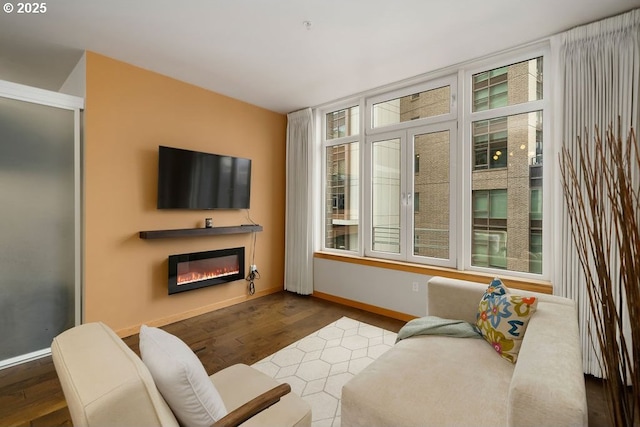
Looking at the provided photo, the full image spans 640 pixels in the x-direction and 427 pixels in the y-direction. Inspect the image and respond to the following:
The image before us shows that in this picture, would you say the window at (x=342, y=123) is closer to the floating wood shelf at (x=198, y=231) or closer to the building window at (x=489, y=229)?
the floating wood shelf at (x=198, y=231)

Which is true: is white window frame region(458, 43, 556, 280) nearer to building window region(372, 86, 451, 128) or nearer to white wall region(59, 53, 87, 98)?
building window region(372, 86, 451, 128)

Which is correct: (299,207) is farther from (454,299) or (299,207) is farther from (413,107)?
(454,299)

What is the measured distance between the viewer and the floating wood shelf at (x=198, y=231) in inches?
125

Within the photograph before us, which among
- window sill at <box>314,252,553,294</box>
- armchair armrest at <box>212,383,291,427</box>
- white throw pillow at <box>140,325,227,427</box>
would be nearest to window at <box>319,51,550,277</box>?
window sill at <box>314,252,553,294</box>

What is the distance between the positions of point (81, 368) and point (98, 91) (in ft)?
9.75

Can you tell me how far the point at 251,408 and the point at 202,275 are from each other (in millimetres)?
2857

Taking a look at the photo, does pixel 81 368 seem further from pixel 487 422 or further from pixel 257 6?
pixel 257 6

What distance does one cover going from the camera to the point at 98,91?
2.93 m

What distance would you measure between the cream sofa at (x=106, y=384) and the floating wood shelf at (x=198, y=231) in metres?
2.17

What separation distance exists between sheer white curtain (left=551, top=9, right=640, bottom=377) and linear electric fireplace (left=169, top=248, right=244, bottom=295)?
3.49 m

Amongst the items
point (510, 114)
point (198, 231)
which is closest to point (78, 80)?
point (198, 231)

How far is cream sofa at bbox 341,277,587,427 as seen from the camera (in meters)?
1.05

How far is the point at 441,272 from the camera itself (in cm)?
322
